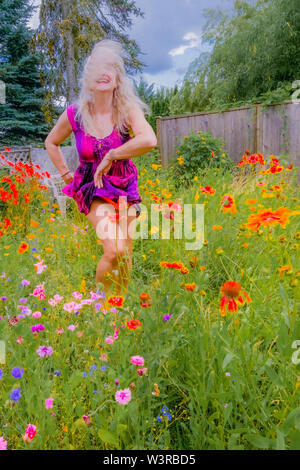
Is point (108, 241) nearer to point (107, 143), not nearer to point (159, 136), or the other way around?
point (107, 143)

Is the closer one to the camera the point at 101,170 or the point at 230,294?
the point at 230,294

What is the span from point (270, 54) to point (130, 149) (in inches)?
252

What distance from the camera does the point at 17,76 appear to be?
13.7 meters

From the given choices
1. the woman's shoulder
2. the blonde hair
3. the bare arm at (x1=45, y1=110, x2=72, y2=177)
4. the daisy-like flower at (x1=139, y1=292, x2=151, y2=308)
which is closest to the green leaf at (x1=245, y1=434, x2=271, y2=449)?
the daisy-like flower at (x1=139, y1=292, x2=151, y2=308)

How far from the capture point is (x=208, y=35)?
32.0ft

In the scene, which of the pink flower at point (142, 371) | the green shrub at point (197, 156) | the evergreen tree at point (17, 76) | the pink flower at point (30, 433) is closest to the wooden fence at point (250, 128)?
the green shrub at point (197, 156)

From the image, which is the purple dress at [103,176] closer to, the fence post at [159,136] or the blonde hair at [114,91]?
the blonde hair at [114,91]

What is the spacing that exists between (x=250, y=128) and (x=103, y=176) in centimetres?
558

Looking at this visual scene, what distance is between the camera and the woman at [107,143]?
2027 millimetres

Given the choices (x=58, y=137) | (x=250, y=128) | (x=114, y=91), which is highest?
(x=250, y=128)

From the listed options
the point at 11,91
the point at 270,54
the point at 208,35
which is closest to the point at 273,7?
the point at 270,54

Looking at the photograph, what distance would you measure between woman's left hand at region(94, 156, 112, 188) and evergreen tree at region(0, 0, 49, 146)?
42.9 ft

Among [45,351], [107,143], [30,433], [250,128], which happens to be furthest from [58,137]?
[250,128]
